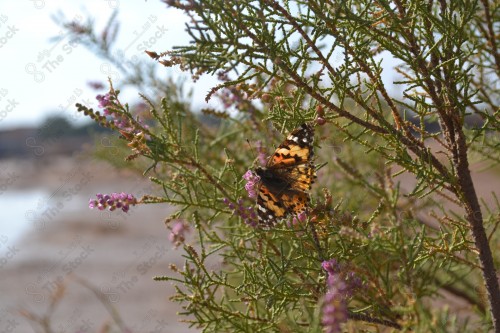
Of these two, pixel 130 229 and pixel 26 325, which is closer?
pixel 26 325

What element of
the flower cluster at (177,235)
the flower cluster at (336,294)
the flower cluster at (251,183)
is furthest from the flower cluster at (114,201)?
the flower cluster at (336,294)

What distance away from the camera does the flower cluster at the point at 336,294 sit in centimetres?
92

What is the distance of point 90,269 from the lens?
12438 millimetres

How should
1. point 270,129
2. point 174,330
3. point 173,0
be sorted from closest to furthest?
1. point 173,0
2. point 270,129
3. point 174,330

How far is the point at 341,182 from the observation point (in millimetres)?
2881

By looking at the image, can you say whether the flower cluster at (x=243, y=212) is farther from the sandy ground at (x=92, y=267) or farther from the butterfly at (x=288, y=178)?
the sandy ground at (x=92, y=267)

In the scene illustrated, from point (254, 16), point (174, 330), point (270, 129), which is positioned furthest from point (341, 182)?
point (174, 330)

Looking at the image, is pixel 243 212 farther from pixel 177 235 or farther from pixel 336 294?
pixel 336 294

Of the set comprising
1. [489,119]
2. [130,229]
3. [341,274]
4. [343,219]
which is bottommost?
[341,274]

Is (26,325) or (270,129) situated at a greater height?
(26,325)

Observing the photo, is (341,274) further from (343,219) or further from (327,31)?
(327,31)

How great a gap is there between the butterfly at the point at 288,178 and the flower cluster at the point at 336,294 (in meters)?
0.30

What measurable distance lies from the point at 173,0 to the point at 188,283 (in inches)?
29.8

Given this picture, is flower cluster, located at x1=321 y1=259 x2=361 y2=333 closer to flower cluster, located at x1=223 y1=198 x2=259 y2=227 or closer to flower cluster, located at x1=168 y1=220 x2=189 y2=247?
flower cluster, located at x1=223 y1=198 x2=259 y2=227
